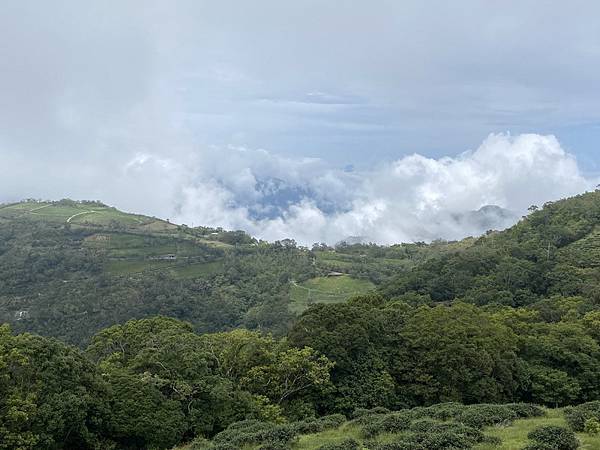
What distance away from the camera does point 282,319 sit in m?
74.9

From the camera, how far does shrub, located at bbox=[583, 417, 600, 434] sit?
1313 centimetres

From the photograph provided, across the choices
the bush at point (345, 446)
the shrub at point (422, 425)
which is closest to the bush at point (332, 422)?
the shrub at point (422, 425)

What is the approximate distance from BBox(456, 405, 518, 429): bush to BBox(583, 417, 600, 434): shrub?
2.35 meters

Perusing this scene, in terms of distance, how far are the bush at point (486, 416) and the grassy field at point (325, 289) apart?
66210 mm

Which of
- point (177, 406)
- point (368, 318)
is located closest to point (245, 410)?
point (177, 406)

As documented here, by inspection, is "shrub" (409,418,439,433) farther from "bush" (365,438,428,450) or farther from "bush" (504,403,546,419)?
"bush" (504,403,546,419)

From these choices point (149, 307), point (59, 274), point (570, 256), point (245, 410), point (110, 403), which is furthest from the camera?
point (59, 274)

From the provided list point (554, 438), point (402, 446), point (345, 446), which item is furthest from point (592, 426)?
point (345, 446)

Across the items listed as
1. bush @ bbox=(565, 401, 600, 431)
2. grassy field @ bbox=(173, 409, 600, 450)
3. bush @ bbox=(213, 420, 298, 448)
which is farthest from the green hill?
bush @ bbox=(565, 401, 600, 431)

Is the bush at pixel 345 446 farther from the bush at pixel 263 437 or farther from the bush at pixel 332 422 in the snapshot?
the bush at pixel 332 422

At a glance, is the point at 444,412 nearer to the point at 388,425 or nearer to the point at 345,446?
the point at 388,425

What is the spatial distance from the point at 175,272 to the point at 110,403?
289 feet

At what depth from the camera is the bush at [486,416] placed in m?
15.0

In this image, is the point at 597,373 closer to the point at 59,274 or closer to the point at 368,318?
the point at 368,318
